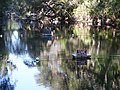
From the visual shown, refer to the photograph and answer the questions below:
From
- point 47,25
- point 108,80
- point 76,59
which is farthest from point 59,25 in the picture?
point 108,80

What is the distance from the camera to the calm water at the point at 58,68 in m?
18.3

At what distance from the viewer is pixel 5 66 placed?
2291 cm

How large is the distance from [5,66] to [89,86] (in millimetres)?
7108

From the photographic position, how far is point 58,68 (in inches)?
869

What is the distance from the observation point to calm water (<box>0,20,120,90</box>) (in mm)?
18297

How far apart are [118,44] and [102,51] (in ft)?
15.4

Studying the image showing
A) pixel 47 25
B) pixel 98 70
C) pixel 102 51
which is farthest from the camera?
pixel 47 25

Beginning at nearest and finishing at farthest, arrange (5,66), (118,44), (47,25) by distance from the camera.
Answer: (5,66), (118,44), (47,25)

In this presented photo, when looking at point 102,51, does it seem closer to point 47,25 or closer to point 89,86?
point 89,86

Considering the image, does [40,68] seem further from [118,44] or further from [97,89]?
[118,44]

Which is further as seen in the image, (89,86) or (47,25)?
(47,25)

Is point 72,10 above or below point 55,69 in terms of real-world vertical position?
above

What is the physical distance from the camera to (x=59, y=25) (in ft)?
173

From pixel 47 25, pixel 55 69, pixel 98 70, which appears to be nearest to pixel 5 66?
pixel 55 69
